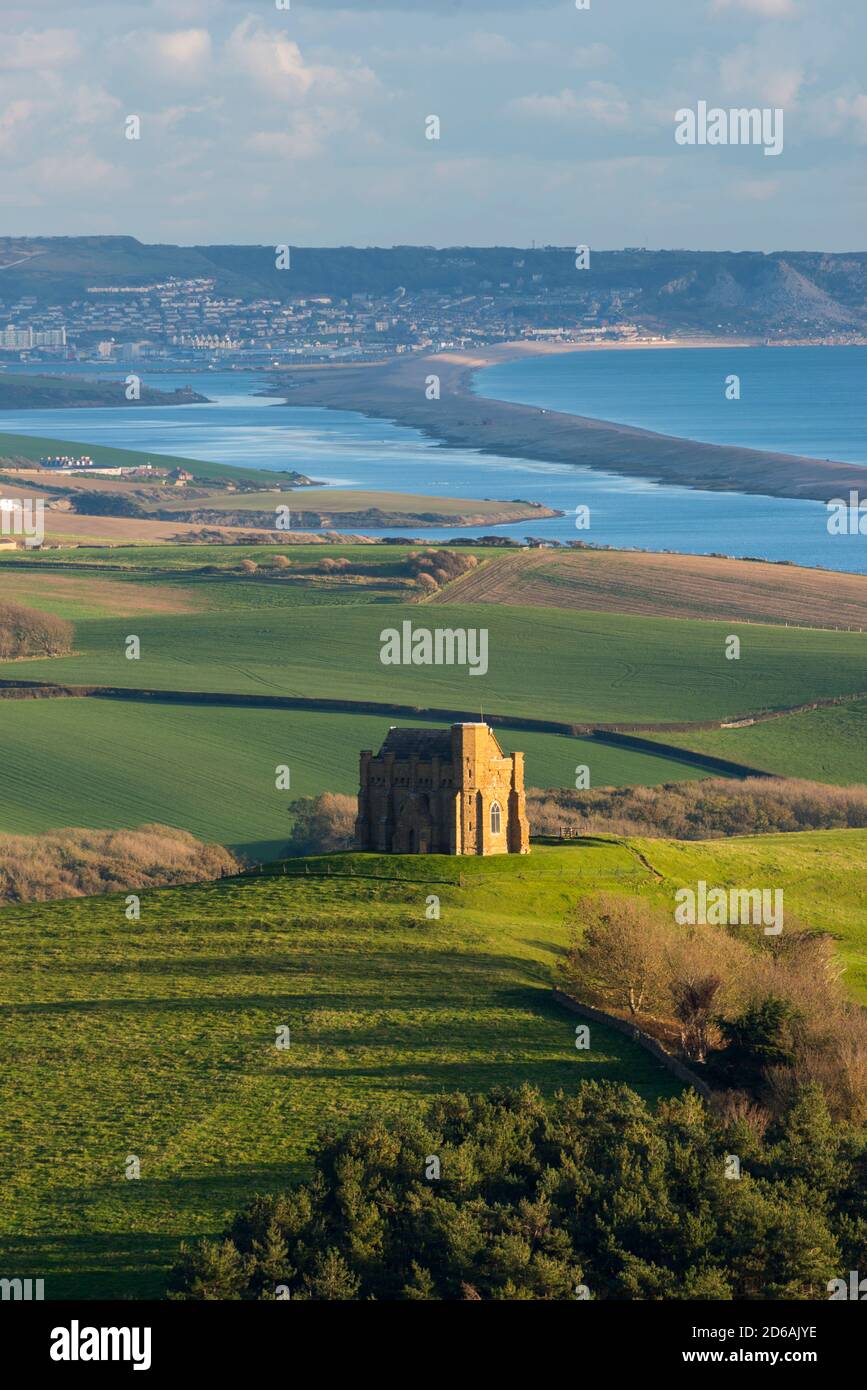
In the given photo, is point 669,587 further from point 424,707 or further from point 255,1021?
point 255,1021

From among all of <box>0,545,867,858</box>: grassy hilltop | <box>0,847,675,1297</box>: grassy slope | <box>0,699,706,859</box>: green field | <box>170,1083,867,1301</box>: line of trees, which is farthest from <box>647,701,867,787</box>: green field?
<box>170,1083,867,1301</box>: line of trees

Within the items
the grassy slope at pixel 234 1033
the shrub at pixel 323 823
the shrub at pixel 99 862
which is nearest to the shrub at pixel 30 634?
the shrub at pixel 323 823

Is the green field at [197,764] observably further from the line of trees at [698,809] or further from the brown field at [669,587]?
the brown field at [669,587]

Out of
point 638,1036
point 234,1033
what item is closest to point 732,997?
point 638,1036

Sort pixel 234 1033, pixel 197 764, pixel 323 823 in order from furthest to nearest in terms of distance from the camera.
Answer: pixel 197 764 < pixel 323 823 < pixel 234 1033

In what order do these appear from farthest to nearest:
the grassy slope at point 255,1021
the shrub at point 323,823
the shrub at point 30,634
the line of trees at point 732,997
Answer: the shrub at point 30,634 → the shrub at point 323,823 → the line of trees at point 732,997 → the grassy slope at point 255,1021
